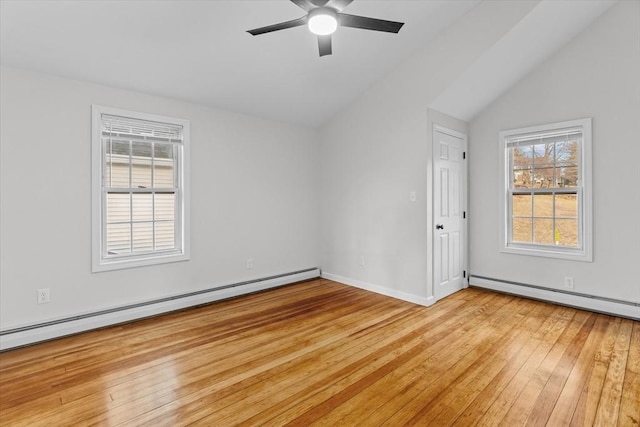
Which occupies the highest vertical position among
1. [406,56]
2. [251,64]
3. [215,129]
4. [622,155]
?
[406,56]

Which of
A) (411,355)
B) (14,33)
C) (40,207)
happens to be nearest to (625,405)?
(411,355)

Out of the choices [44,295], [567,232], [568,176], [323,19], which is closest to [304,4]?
[323,19]

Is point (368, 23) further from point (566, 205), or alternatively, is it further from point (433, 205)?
point (566, 205)

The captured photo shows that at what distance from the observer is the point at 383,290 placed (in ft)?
14.5

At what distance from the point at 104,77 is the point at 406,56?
3336 mm

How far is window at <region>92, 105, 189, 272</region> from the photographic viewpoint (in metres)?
3.39

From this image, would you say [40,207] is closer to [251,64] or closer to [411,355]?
[251,64]

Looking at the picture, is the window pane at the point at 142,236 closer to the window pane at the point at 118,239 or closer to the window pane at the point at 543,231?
the window pane at the point at 118,239

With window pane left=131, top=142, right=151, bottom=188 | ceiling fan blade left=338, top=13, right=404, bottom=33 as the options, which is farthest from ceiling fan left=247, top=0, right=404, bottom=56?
window pane left=131, top=142, right=151, bottom=188

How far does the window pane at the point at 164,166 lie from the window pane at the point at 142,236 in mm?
481

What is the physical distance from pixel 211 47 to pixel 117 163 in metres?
1.61

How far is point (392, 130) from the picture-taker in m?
4.29

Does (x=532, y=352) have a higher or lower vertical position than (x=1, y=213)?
lower

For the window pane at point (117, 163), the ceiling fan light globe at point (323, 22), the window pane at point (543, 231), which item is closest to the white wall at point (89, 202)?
the window pane at point (117, 163)
